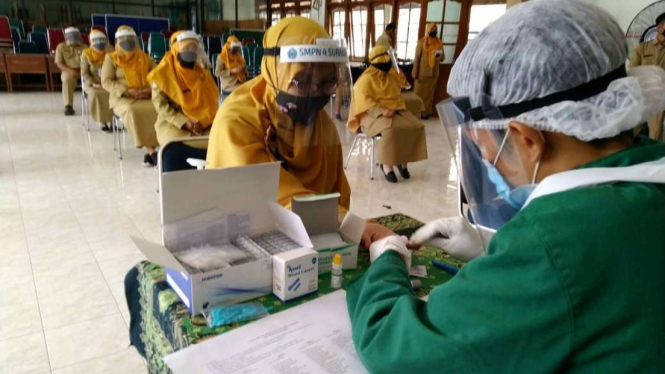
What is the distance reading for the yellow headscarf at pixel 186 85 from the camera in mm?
3709

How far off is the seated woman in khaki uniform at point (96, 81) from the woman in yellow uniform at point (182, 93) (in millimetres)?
1808

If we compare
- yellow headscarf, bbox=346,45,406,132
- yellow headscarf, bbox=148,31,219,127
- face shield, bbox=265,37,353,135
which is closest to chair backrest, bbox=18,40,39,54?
yellow headscarf, bbox=148,31,219,127

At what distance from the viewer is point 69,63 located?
6.65 m

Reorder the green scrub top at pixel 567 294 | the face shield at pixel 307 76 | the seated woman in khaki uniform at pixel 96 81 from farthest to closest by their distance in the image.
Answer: the seated woman in khaki uniform at pixel 96 81 → the face shield at pixel 307 76 → the green scrub top at pixel 567 294

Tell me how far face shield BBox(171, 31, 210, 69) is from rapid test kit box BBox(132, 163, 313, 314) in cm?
309

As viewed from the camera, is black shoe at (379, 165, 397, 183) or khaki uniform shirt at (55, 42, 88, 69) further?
khaki uniform shirt at (55, 42, 88, 69)

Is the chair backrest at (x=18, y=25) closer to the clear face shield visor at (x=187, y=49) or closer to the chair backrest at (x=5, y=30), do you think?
the chair backrest at (x=5, y=30)

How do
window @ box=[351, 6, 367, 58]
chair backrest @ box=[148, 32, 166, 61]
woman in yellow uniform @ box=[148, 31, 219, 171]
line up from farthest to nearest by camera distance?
window @ box=[351, 6, 367, 58] → chair backrest @ box=[148, 32, 166, 61] → woman in yellow uniform @ box=[148, 31, 219, 171]

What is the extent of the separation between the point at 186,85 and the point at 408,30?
6.03 metres

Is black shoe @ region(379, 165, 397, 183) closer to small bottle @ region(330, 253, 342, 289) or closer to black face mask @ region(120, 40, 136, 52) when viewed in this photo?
black face mask @ region(120, 40, 136, 52)

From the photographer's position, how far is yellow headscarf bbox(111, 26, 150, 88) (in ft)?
15.3

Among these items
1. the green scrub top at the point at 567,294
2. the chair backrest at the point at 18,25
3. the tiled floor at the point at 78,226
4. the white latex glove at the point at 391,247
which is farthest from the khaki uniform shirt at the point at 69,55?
the green scrub top at the point at 567,294

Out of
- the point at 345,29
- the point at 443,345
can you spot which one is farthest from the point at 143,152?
the point at 345,29

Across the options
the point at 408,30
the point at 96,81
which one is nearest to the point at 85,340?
the point at 96,81
